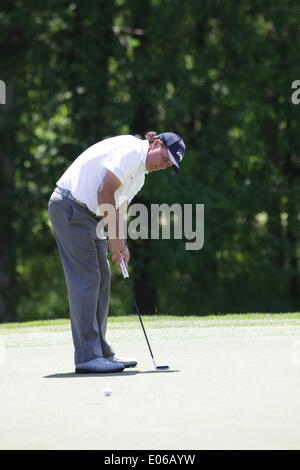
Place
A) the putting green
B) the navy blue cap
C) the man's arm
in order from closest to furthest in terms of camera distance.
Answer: the putting green → the man's arm → the navy blue cap

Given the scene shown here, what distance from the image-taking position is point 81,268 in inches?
283

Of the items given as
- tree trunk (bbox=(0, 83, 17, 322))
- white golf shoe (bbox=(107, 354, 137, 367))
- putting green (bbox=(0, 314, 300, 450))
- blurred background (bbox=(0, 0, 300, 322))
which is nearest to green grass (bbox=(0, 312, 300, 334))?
putting green (bbox=(0, 314, 300, 450))

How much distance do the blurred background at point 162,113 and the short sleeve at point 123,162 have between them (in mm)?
11375

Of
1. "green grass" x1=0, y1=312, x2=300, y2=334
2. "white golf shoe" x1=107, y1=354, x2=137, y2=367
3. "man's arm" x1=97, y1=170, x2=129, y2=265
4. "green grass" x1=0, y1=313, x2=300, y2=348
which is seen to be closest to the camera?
"man's arm" x1=97, y1=170, x2=129, y2=265

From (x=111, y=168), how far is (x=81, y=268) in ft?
2.84

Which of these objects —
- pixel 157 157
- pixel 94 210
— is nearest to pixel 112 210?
pixel 94 210

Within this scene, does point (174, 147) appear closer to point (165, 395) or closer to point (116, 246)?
point (116, 246)

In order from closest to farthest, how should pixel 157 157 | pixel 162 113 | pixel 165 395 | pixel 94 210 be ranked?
pixel 165 395, pixel 157 157, pixel 94 210, pixel 162 113

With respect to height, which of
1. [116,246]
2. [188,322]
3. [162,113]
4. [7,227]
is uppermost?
[162,113]

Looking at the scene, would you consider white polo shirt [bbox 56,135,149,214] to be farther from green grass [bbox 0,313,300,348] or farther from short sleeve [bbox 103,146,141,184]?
green grass [bbox 0,313,300,348]

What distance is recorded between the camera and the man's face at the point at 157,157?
22.9 ft

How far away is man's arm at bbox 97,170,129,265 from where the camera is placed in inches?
269

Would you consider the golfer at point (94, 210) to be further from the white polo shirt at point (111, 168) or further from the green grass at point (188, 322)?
the green grass at point (188, 322)

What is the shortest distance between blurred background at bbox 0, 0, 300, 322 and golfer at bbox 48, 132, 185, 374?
11137 millimetres
